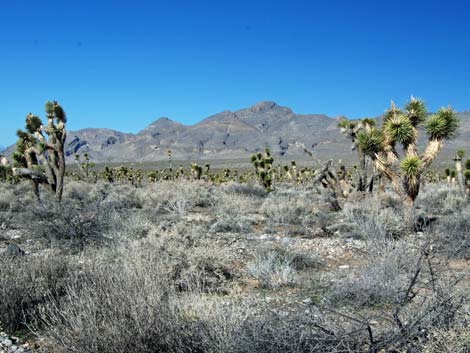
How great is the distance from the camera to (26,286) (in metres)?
5.68

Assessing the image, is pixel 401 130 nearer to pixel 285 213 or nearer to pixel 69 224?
pixel 285 213

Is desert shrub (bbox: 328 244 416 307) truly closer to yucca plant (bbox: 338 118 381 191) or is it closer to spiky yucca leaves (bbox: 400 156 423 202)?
spiky yucca leaves (bbox: 400 156 423 202)

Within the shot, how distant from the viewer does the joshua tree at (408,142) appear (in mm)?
12000

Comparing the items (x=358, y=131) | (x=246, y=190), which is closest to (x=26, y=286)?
(x=358, y=131)

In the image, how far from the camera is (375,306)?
5879mm

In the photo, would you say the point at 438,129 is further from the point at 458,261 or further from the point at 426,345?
the point at 426,345

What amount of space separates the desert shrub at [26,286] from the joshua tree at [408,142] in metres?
9.06

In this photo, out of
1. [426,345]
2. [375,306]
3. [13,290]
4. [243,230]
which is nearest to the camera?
[426,345]

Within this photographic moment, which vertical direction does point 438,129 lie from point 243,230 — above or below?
above

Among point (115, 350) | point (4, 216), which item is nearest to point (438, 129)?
point (115, 350)

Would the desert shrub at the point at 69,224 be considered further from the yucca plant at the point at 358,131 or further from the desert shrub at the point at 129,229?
the yucca plant at the point at 358,131

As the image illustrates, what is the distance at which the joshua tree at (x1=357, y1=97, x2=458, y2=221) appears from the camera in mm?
12000

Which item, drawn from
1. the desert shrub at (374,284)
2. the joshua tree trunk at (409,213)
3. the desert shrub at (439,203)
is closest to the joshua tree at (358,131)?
the desert shrub at (439,203)

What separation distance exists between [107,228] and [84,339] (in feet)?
22.3
